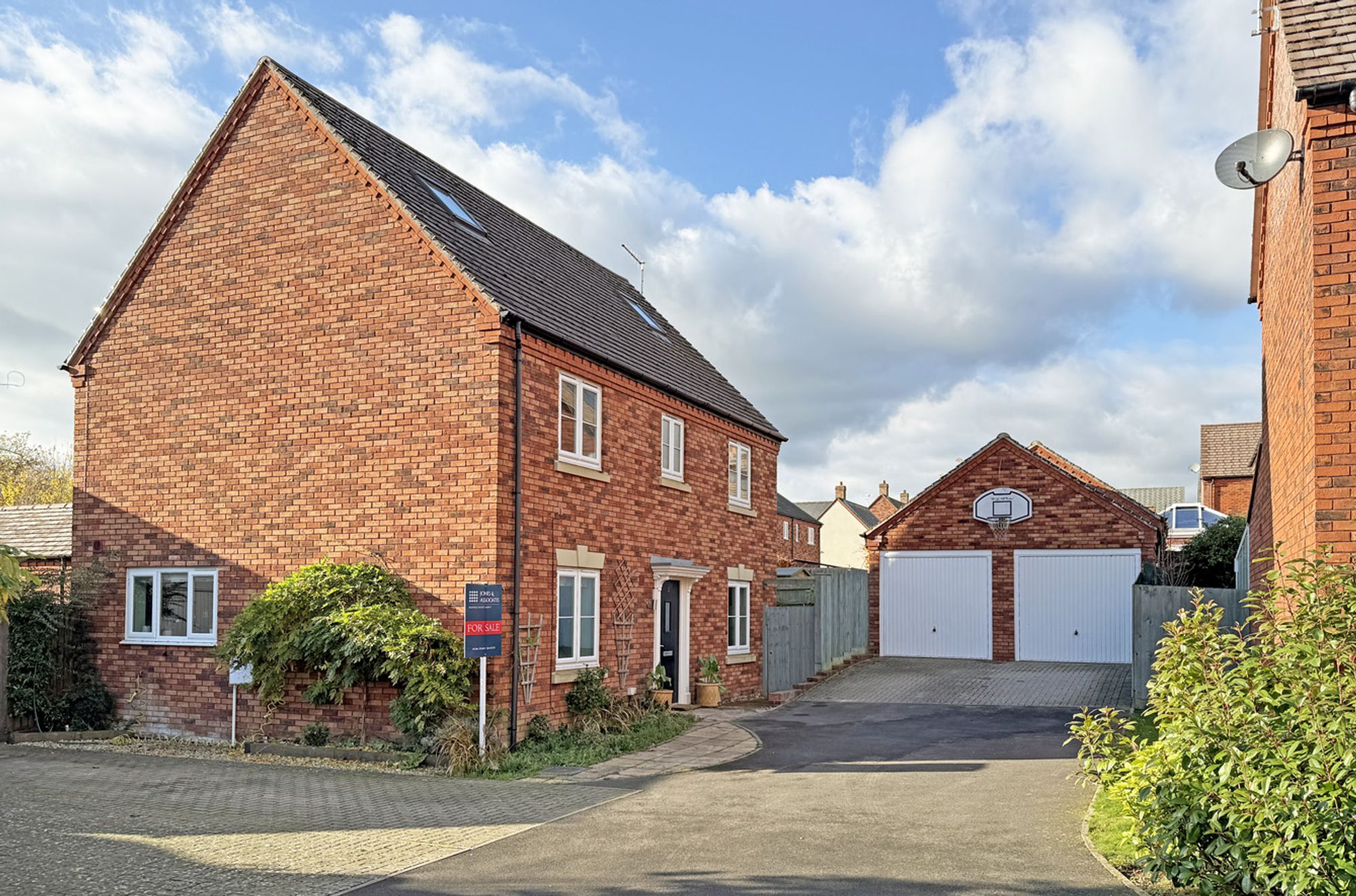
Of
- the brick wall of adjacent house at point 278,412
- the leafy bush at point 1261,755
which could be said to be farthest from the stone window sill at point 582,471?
the leafy bush at point 1261,755

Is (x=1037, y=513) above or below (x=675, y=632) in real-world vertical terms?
above

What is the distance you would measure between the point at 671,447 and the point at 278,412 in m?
6.66

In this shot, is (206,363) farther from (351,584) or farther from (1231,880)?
(1231,880)

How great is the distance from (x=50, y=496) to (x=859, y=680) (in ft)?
118

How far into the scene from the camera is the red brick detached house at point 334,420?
14.5 m

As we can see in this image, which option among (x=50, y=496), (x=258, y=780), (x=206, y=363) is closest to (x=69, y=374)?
(x=206, y=363)

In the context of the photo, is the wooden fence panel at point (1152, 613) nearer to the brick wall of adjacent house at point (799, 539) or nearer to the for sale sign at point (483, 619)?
the for sale sign at point (483, 619)

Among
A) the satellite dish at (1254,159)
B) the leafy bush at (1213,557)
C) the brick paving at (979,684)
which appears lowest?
the brick paving at (979,684)

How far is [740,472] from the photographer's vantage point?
74.0 ft

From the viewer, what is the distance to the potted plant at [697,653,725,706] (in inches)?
779

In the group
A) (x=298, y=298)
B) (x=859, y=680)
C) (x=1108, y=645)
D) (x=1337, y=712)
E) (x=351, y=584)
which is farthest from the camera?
(x=1108, y=645)

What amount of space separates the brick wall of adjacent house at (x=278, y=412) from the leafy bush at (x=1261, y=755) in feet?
27.8

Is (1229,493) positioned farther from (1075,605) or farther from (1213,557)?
(1075,605)

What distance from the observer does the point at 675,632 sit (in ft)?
63.5
